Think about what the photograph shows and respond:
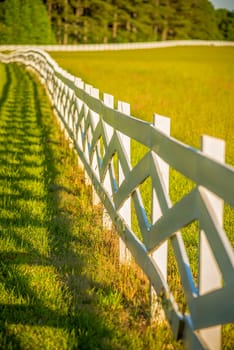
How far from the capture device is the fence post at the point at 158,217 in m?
3.47

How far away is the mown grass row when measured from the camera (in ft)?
11.4

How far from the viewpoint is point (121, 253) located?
186 inches

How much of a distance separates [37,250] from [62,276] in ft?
2.21

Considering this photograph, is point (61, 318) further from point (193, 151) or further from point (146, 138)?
point (193, 151)

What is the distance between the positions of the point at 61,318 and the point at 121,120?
1828mm

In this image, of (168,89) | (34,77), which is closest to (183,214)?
(168,89)

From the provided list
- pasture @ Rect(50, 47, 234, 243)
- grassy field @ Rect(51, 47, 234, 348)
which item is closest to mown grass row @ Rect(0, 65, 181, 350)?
grassy field @ Rect(51, 47, 234, 348)

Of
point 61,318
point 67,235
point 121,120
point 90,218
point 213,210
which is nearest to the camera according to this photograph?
point 213,210

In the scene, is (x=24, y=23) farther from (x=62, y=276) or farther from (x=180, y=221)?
(x=180, y=221)

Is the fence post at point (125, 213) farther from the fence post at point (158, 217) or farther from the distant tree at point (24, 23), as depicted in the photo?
the distant tree at point (24, 23)

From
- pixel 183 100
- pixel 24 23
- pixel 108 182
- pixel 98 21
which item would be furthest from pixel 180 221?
pixel 98 21

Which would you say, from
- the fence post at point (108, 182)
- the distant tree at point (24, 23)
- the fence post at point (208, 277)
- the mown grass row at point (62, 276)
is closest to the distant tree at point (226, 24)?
the distant tree at point (24, 23)

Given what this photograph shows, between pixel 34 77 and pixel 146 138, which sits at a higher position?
pixel 146 138

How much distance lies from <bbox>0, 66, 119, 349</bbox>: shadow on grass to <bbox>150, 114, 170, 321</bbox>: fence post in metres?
0.34
